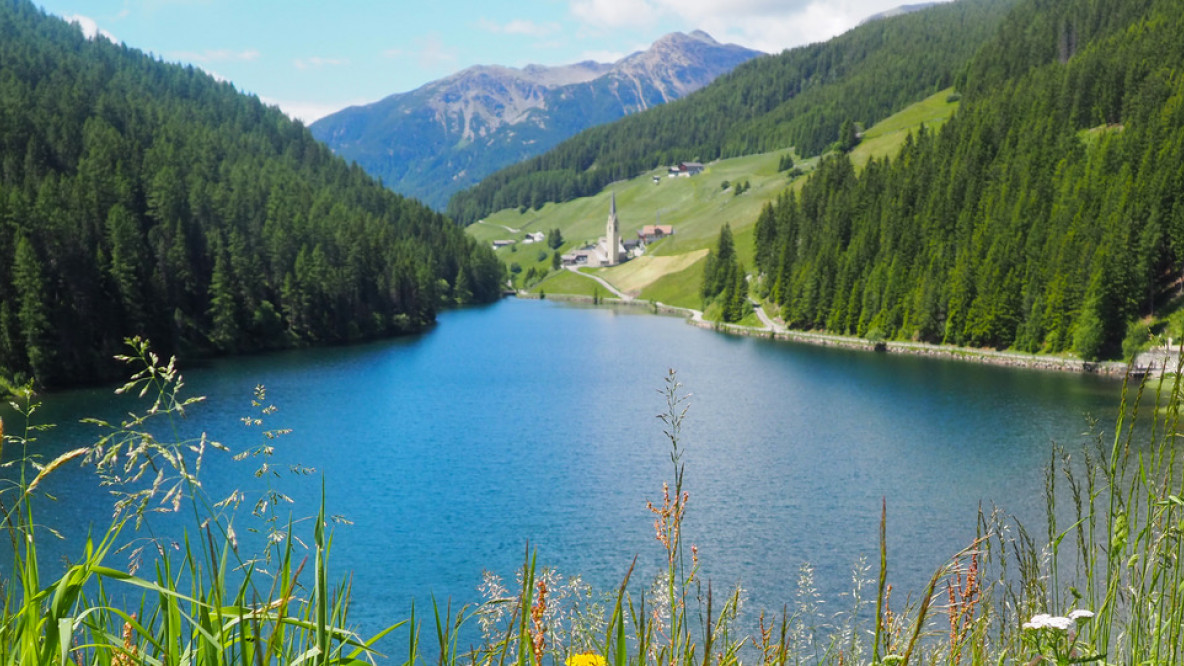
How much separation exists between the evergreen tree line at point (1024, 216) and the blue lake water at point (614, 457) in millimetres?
8823

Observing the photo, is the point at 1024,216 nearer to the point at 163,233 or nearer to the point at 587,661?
the point at 163,233

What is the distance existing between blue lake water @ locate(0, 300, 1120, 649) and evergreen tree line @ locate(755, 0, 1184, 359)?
8823mm

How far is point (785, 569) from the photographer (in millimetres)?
24531

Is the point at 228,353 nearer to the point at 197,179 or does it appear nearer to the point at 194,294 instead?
the point at 194,294

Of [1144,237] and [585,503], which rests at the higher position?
[1144,237]

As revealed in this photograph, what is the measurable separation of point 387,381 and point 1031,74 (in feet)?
331

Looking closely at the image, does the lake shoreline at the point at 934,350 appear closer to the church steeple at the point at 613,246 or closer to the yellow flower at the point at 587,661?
the yellow flower at the point at 587,661

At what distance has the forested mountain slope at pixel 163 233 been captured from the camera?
55.0 meters

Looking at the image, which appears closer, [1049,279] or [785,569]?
[785,569]

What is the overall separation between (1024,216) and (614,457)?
59.3 meters

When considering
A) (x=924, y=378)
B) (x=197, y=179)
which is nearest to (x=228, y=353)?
(x=197, y=179)

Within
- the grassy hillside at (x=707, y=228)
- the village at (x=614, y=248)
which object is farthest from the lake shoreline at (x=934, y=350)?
the village at (x=614, y=248)

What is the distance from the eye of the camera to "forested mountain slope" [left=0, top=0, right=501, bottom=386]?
55.0 metres

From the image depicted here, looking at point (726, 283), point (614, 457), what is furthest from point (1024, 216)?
point (614, 457)
